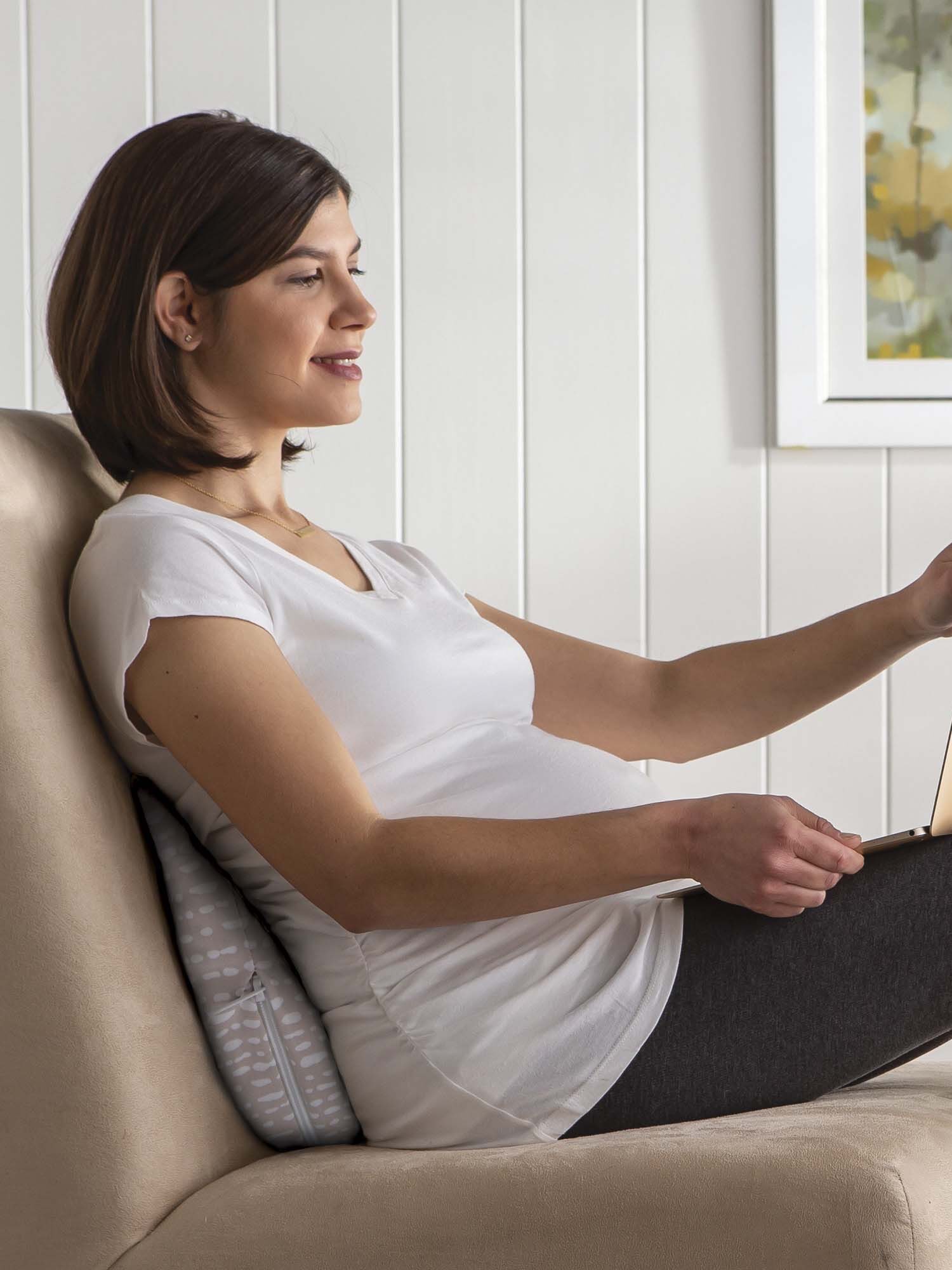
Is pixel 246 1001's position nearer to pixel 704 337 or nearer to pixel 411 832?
pixel 411 832

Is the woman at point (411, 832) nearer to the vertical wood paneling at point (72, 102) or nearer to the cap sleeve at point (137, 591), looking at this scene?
the cap sleeve at point (137, 591)

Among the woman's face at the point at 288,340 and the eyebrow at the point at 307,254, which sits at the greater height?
the eyebrow at the point at 307,254

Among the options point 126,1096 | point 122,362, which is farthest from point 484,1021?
point 122,362

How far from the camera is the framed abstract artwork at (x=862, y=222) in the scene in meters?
1.80

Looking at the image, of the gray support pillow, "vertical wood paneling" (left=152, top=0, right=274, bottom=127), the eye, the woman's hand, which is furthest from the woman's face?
"vertical wood paneling" (left=152, top=0, right=274, bottom=127)

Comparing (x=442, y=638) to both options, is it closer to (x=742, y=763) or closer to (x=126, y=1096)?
(x=126, y=1096)

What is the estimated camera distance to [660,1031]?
0.87m

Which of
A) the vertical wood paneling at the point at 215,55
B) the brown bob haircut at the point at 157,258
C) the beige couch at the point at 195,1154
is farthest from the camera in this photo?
the vertical wood paneling at the point at 215,55

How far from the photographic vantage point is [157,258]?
3.44 feet

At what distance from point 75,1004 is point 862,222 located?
156 cm

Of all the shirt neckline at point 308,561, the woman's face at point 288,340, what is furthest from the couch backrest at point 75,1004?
the woman's face at point 288,340

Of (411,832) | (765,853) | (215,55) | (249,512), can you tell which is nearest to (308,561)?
(249,512)

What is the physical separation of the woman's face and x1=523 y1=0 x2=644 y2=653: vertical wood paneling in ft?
2.31

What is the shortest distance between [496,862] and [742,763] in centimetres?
109
